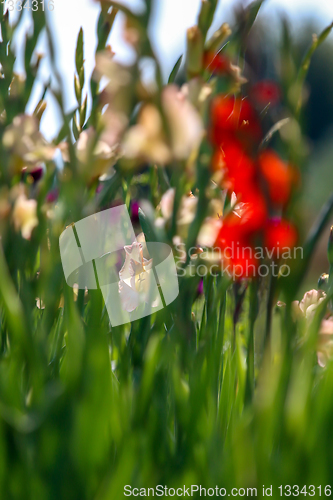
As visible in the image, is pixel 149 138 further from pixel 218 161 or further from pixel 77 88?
pixel 77 88

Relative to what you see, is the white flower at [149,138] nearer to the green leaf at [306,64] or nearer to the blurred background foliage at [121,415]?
the blurred background foliage at [121,415]

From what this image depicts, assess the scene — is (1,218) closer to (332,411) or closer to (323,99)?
(332,411)

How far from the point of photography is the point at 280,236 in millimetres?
299

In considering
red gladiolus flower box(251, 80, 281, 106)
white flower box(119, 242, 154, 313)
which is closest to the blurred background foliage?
red gladiolus flower box(251, 80, 281, 106)

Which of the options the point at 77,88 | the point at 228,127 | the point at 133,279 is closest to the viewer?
the point at 228,127

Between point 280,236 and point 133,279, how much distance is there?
0.28 m

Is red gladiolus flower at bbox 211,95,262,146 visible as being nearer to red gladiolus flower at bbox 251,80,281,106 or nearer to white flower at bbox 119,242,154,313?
red gladiolus flower at bbox 251,80,281,106

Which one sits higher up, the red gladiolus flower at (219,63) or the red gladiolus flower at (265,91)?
the red gladiolus flower at (219,63)

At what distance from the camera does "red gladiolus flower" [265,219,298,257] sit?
298 millimetres

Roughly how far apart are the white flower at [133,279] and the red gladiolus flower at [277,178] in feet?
0.77

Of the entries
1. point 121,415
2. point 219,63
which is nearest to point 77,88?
point 219,63

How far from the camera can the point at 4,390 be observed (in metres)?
0.30

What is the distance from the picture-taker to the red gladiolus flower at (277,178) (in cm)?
28

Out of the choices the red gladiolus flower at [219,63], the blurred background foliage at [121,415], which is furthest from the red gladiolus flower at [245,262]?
the red gladiolus flower at [219,63]
